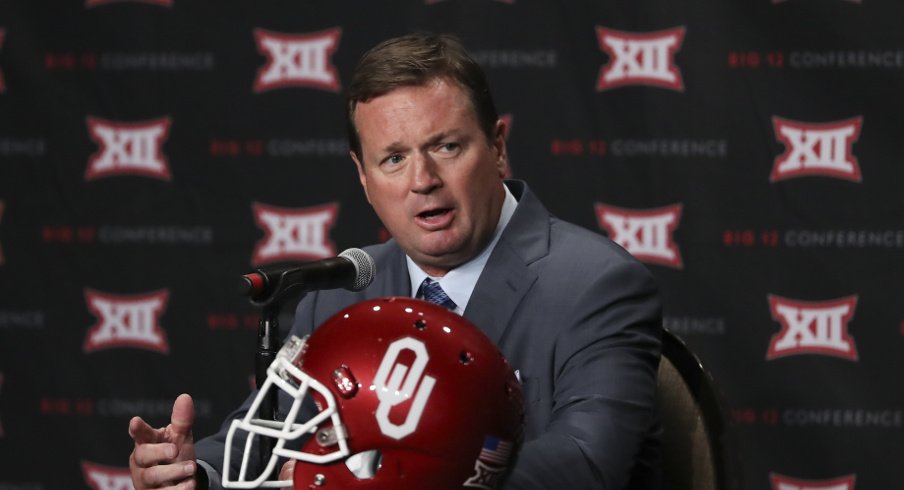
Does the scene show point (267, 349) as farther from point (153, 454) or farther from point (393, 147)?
point (393, 147)

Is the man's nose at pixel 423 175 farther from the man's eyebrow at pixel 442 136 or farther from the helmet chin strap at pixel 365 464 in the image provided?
the helmet chin strap at pixel 365 464

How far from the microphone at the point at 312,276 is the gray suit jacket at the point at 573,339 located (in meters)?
0.40

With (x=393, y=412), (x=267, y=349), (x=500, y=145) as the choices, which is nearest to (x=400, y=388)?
(x=393, y=412)

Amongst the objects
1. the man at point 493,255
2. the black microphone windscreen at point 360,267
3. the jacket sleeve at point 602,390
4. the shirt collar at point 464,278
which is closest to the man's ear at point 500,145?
the man at point 493,255

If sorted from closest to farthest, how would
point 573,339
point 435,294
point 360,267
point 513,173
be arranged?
point 360,267, point 573,339, point 435,294, point 513,173

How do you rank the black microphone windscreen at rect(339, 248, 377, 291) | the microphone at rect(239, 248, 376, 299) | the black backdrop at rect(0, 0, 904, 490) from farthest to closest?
1. the black backdrop at rect(0, 0, 904, 490)
2. the black microphone windscreen at rect(339, 248, 377, 291)
3. the microphone at rect(239, 248, 376, 299)

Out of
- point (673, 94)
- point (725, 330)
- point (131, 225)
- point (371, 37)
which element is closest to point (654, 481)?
point (725, 330)

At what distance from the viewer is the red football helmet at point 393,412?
5.64ft

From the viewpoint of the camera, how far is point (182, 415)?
1960mm

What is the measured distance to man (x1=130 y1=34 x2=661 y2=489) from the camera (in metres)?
2.20

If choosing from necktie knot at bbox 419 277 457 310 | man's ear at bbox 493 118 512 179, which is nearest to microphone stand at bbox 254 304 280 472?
necktie knot at bbox 419 277 457 310

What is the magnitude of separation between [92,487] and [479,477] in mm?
2863

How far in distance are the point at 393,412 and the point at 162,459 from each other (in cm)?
46

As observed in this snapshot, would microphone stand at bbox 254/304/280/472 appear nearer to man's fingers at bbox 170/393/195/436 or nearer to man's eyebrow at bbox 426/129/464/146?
man's fingers at bbox 170/393/195/436
